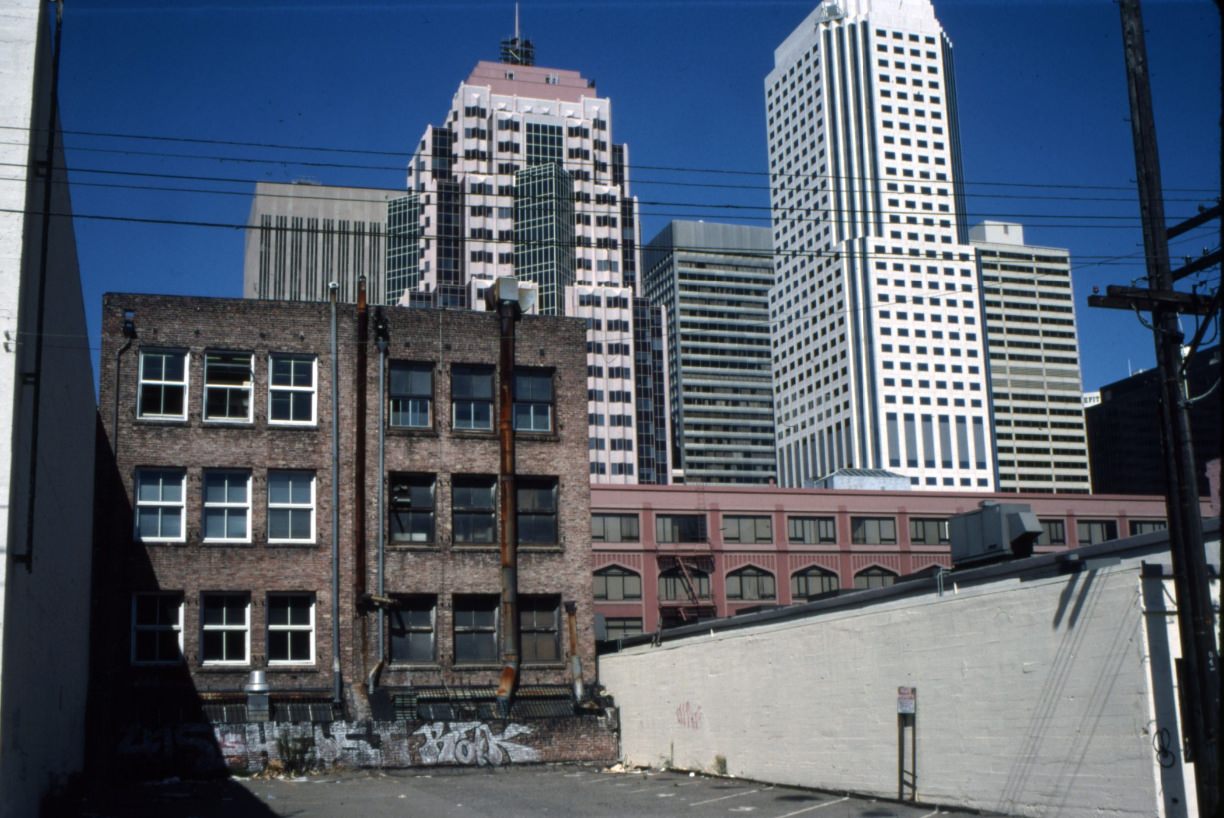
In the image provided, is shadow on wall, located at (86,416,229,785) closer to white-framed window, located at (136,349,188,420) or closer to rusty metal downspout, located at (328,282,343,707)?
white-framed window, located at (136,349,188,420)

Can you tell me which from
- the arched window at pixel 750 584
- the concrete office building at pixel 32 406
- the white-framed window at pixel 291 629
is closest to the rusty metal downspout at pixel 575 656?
the white-framed window at pixel 291 629

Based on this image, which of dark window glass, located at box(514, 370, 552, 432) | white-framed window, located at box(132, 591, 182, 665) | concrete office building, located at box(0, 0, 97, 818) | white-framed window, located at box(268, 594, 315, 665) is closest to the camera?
concrete office building, located at box(0, 0, 97, 818)

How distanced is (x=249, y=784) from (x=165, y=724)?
3.36 m

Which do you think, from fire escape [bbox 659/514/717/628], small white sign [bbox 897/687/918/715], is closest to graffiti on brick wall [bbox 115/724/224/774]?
small white sign [bbox 897/687/918/715]

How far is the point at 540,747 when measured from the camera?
1318 inches

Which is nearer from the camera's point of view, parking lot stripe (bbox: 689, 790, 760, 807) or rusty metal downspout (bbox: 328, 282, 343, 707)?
parking lot stripe (bbox: 689, 790, 760, 807)

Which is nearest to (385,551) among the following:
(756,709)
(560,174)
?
(756,709)

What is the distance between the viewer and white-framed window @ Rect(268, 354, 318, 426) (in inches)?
1352

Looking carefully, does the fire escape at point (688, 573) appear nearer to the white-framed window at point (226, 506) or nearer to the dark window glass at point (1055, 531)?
the dark window glass at point (1055, 531)

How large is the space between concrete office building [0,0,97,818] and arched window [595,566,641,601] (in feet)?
157

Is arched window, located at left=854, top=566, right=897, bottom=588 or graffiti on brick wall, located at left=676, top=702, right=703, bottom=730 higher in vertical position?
arched window, located at left=854, top=566, right=897, bottom=588

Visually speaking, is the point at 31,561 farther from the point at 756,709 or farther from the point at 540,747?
the point at 540,747

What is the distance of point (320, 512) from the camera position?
3397cm

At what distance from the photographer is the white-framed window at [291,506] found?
33.8 metres
